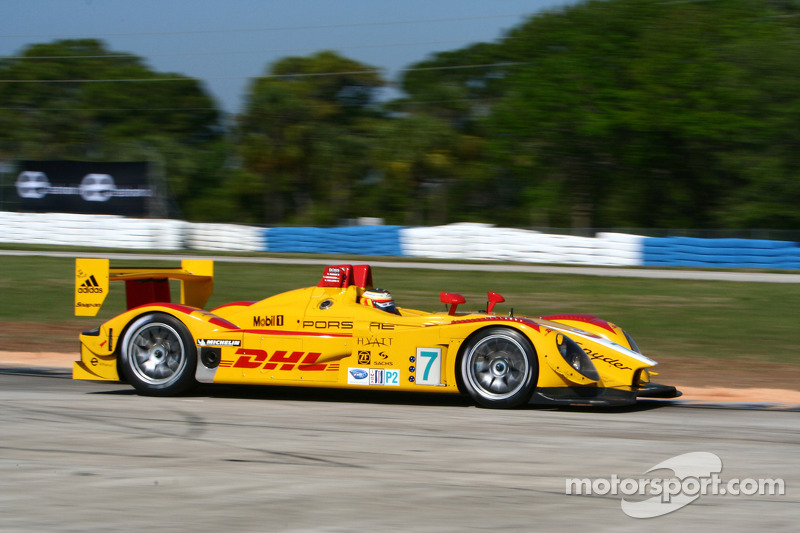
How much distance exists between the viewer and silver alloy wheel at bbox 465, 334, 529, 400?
277 inches

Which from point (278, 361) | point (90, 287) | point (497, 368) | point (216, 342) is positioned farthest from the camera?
point (90, 287)

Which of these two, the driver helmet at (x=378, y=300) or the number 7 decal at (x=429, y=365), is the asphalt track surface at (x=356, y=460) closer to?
the number 7 decal at (x=429, y=365)

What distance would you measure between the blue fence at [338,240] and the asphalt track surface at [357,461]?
20.9 meters

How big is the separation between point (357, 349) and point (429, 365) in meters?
0.64

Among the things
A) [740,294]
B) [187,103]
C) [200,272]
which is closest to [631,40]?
[740,294]

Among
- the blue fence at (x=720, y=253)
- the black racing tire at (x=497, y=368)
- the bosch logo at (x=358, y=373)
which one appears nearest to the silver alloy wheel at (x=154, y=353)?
the bosch logo at (x=358, y=373)

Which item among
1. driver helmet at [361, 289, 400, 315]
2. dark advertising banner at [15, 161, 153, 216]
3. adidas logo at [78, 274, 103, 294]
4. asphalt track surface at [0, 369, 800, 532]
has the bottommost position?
asphalt track surface at [0, 369, 800, 532]

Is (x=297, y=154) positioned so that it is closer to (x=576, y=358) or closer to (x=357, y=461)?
(x=576, y=358)

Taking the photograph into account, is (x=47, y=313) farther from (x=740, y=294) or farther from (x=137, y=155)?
(x=137, y=155)

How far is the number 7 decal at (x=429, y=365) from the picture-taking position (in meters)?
7.16

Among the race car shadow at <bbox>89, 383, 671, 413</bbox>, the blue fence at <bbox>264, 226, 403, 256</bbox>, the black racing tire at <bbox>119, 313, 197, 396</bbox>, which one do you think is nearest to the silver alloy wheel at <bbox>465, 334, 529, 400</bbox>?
the race car shadow at <bbox>89, 383, 671, 413</bbox>

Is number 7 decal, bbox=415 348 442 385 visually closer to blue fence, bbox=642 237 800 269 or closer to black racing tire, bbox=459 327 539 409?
black racing tire, bbox=459 327 539 409

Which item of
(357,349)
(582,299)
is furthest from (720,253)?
(357,349)

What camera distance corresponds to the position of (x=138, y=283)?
28.7 feet
